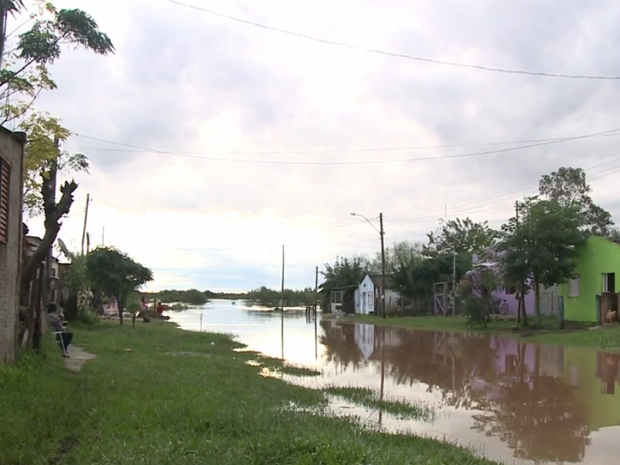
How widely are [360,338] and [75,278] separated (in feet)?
51.8

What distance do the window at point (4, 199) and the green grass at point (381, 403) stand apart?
7.66m

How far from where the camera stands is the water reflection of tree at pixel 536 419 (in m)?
9.43

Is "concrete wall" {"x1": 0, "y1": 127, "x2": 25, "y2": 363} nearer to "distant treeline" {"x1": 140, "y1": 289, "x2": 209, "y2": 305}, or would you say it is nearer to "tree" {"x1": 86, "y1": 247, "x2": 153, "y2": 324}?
"tree" {"x1": 86, "y1": 247, "x2": 153, "y2": 324}

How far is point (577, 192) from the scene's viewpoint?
169 feet

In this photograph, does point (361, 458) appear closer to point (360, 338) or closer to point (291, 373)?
point (291, 373)

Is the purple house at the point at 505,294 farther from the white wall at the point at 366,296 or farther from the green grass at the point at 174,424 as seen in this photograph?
the green grass at the point at 174,424

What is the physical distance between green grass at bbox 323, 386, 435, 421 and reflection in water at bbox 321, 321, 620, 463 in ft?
2.71

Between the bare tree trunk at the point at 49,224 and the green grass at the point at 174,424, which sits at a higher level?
the bare tree trunk at the point at 49,224

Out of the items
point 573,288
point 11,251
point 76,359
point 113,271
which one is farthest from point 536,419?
point 113,271

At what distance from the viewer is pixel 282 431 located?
310 inches

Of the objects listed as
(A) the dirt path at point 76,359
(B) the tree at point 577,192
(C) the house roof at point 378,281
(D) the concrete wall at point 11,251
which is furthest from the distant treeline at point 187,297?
(D) the concrete wall at point 11,251

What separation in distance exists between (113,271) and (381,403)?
26.0 m

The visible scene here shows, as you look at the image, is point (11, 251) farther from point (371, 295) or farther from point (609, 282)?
point (371, 295)

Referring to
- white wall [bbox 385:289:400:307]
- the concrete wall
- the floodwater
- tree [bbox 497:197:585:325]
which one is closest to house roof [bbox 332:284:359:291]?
white wall [bbox 385:289:400:307]
